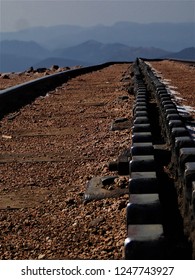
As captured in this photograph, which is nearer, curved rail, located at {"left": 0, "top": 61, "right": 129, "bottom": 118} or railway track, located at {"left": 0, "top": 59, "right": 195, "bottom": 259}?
railway track, located at {"left": 0, "top": 59, "right": 195, "bottom": 259}

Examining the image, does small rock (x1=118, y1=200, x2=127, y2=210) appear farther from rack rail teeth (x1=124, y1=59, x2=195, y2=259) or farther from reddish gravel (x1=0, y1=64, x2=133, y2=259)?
rack rail teeth (x1=124, y1=59, x2=195, y2=259)

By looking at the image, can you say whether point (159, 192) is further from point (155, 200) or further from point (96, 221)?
point (155, 200)

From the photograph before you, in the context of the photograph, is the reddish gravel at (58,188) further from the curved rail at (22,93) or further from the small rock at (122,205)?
the curved rail at (22,93)

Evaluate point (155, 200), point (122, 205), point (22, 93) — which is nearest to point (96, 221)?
point (122, 205)

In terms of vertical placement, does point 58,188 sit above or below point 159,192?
below

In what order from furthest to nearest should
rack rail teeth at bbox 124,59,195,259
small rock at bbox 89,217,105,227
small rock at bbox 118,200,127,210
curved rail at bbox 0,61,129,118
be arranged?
curved rail at bbox 0,61,129,118 < small rock at bbox 118,200,127,210 < small rock at bbox 89,217,105,227 < rack rail teeth at bbox 124,59,195,259

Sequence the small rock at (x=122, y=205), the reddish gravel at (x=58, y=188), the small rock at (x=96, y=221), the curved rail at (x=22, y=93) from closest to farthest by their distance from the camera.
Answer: the reddish gravel at (x=58, y=188) → the small rock at (x=96, y=221) → the small rock at (x=122, y=205) → the curved rail at (x=22, y=93)

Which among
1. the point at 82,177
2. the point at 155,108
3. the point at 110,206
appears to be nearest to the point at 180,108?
the point at 155,108

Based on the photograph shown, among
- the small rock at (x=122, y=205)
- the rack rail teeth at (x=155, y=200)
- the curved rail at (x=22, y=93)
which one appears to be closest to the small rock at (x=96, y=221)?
the small rock at (x=122, y=205)

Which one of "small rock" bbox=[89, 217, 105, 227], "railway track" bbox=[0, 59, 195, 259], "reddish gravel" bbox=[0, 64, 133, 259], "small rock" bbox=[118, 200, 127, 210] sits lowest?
"reddish gravel" bbox=[0, 64, 133, 259]

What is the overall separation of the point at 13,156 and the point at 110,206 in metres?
1.75

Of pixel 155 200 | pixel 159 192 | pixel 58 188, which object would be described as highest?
pixel 155 200

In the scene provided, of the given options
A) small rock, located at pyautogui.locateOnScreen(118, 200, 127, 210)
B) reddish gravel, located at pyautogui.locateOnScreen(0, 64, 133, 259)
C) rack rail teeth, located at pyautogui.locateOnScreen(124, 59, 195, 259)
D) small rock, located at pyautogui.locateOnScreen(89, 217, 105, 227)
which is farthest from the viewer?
small rock, located at pyautogui.locateOnScreen(118, 200, 127, 210)

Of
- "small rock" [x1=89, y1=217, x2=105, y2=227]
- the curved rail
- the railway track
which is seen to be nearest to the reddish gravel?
"small rock" [x1=89, y1=217, x2=105, y2=227]
